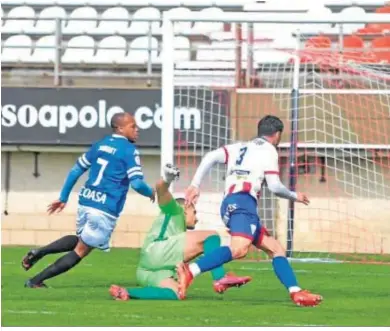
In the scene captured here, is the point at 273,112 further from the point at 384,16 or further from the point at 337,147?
the point at 384,16

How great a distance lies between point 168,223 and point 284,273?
1.05m

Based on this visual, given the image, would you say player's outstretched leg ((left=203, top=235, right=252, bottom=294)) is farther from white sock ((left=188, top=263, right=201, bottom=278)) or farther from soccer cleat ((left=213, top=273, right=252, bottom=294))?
white sock ((left=188, top=263, right=201, bottom=278))

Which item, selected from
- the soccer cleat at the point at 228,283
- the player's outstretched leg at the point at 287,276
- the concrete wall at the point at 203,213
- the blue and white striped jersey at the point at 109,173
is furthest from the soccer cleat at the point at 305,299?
the concrete wall at the point at 203,213

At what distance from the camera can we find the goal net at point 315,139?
17938mm

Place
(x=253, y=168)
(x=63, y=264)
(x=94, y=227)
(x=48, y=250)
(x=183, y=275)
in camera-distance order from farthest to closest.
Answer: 1. (x=48, y=250)
2. (x=94, y=227)
3. (x=63, y=264)
4. (x=253, y=168)
5. (x=183, y=275)

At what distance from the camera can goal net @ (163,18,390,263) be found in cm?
1794

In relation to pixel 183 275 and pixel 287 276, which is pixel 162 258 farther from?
pixel 287 276

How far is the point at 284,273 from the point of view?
10.7 m

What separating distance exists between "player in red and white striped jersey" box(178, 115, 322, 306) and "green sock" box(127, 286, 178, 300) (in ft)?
0.42

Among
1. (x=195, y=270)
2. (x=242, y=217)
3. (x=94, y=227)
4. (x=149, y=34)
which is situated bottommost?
(x=195, y=270)

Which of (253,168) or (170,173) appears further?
(253,168)

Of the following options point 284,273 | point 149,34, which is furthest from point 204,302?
point 149,34

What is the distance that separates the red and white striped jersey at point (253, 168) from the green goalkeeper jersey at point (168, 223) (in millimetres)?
441

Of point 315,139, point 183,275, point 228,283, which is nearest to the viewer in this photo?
point 183,275
